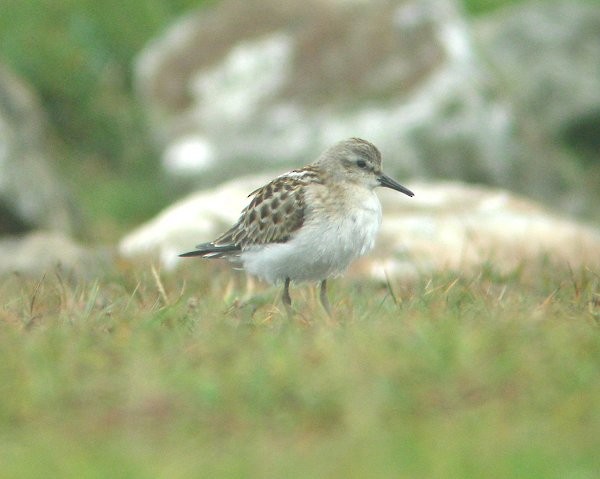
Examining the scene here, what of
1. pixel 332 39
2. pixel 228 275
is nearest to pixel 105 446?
pixel 228 275

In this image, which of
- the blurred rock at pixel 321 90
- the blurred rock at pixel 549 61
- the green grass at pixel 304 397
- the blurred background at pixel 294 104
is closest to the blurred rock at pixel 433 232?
the blurred background at pixel 294 104

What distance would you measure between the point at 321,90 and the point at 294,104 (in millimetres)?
398

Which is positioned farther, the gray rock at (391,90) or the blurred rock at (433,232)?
the gray rock at (391,90)

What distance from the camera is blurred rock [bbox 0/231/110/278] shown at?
37.2ft

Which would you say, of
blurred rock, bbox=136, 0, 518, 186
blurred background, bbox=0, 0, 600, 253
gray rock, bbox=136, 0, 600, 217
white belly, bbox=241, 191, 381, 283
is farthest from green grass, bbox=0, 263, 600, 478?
gray rock, bbox=136, 0, 600, 217

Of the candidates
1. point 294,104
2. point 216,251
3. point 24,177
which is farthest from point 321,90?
point 216,251

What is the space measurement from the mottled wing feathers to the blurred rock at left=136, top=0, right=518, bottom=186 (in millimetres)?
7199

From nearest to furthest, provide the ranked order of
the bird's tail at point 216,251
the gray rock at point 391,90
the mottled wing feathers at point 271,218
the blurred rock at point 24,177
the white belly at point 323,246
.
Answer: the white belly at point 323,246, the mottled wing feathers at point 271,218, the bird's tail at point 216,251, the blurred rock at point 24,177, the gray rock at point 391,90

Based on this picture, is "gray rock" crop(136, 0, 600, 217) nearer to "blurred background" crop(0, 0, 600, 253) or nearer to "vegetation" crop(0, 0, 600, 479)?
"blurred background" crop(0, 0, 600, 253)

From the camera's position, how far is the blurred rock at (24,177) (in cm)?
1474

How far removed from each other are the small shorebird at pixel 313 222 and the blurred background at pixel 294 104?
20.5 ft

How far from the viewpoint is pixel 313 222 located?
28.0ft

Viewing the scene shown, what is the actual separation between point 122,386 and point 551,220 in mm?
7546

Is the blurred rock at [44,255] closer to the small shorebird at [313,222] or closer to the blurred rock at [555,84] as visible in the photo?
the small shorebird at [313,222]
